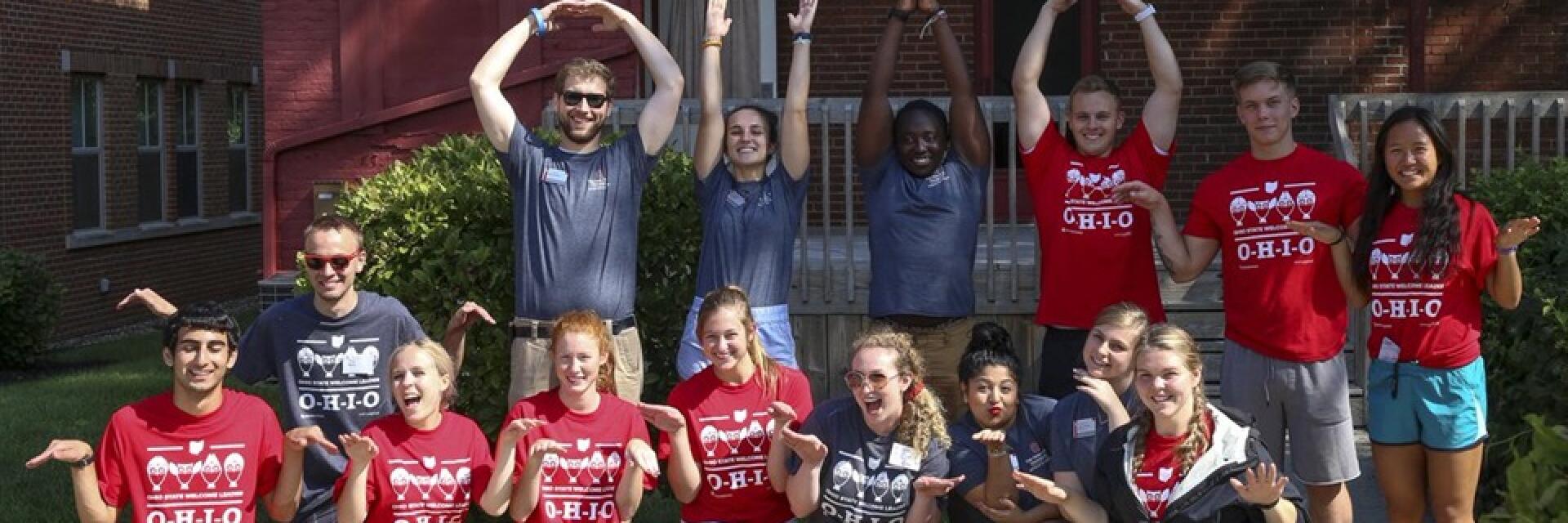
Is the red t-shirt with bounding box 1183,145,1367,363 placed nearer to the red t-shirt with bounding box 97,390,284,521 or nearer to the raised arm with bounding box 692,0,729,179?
the raised arm with bounding box 692,0,729,179

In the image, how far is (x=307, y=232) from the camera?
6.03m

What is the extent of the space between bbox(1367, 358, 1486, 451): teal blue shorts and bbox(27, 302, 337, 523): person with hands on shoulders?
125 inches

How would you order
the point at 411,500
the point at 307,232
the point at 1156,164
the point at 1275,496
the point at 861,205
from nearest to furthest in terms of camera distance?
1. the point at 1275,496
2. the point at 411,500
3. the point at 307,232
4. the point at 1156,164
5. the point at 861,205

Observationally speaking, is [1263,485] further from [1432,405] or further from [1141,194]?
[1141,194]

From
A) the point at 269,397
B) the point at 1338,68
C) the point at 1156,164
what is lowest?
the point at 269,397

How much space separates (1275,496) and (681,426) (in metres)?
1.71

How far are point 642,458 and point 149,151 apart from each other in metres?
16.3

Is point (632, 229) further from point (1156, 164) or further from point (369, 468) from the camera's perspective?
point (1156, 164)

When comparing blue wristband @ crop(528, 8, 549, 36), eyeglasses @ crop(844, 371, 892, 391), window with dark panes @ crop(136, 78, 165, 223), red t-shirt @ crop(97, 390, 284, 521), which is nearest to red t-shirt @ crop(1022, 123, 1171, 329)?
eyeglasses @ crop(844, 371, 892, 391)

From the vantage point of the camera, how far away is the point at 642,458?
5461 millimetres

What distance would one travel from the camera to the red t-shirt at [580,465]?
5695 mm

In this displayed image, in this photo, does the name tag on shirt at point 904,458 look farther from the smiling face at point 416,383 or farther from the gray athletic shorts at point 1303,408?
the smiling face at point 416,383

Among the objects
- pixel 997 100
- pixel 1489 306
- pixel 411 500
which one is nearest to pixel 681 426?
pixel 411 500

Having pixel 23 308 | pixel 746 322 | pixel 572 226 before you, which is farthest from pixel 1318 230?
pixel 23 308
